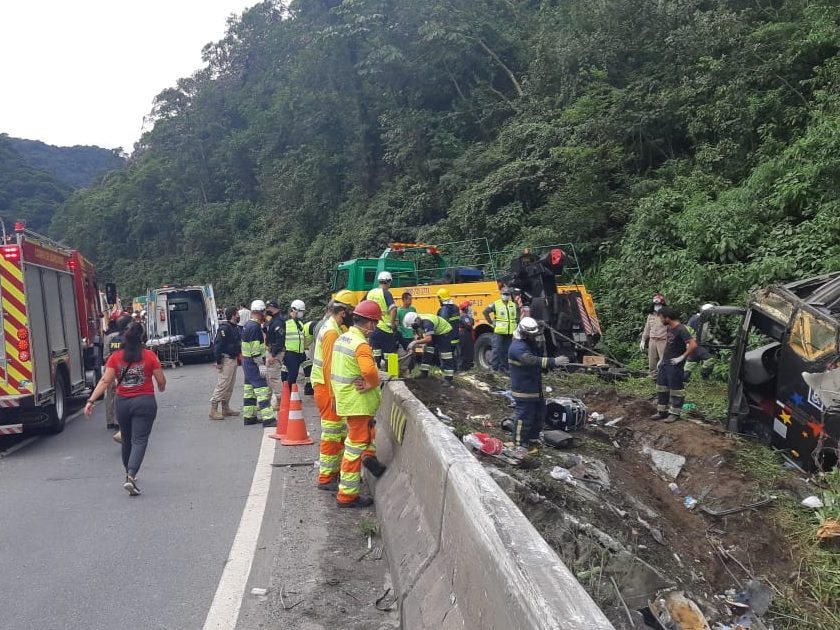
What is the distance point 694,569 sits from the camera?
4.64 metres

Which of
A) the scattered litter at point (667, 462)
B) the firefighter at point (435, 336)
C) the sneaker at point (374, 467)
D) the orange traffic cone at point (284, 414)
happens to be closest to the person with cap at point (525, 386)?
the scattered litter at point (667, 462)

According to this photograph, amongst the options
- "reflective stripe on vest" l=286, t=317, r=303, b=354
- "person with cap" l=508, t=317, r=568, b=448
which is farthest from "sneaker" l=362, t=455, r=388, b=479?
"reflective stripe on vest" l=286, t=317, r=303, b=354

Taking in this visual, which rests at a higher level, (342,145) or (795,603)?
(342,145)

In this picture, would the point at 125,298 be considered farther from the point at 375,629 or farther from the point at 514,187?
the point at 375,629

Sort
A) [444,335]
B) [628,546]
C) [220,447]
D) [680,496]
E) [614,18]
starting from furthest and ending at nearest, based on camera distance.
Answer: [614,18]
[444,335]
[220,447]
[680,496]
[628,546]

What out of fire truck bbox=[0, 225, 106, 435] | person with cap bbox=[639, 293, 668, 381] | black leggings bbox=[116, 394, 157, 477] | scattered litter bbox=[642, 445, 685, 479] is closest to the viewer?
black leggings bbox=[116, 394, 157, 477]

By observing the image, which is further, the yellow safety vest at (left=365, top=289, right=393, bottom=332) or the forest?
the forest

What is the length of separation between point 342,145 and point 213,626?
32359 mm

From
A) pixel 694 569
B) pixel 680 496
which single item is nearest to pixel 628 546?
pixel 694 569

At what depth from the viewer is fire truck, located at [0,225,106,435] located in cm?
838

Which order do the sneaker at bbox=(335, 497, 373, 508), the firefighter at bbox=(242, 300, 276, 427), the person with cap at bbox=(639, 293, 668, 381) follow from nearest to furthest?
the sneaker at bbox=(335, 497, 373, 508) < the firefighter at bbox=(242, 300, 276, 427) < the person with cap at bbox=(639, 293, 668, 381)

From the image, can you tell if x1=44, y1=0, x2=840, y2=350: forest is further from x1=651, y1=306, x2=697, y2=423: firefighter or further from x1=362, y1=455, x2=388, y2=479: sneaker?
x1=362, y1=455, x2=388, y2=479: sneaker

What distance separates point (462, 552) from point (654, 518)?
→ 3061 millimetres

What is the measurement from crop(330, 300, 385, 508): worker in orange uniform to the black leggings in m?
2.03
